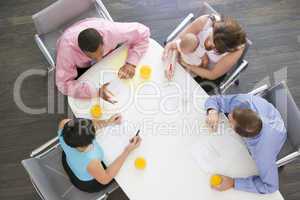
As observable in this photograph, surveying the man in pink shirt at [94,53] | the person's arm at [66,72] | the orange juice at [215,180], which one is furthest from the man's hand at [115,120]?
the orange juice at [215,180]

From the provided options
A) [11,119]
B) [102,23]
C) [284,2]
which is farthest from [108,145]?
Result: [284,2]

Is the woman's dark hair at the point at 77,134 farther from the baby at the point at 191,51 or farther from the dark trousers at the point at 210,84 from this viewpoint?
the dark trousers at the point at 210,84

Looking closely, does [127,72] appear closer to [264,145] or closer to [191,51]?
[191,51]

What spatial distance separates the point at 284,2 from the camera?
11.1ft

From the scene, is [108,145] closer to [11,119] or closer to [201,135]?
[201,135]

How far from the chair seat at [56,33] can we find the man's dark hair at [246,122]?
4.11ft

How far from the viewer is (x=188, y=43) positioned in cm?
233

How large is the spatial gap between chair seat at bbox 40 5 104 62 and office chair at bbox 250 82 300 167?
131cm

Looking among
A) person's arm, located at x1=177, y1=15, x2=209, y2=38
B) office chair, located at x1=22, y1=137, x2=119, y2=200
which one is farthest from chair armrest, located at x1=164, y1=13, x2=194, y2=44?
office chair, located at x1=22, y1=137, x2=119, y2=200

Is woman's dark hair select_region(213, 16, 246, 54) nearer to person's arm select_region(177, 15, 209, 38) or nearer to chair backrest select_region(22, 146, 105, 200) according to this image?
person's arm select_region(177, 15, 209, 38)

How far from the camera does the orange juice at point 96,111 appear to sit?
2.27m

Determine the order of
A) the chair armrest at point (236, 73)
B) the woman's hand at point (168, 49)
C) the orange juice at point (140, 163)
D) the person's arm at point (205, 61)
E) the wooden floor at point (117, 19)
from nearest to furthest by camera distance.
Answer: the orange juice at point (140, 163) < the woman's hand at point (168, 49) < the person's arm at point (205, 61) < the chair armrest at point (236, 73) < the wooden floor at point (117, 19)

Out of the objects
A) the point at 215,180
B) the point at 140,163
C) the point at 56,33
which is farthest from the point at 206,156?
the point at 56,33

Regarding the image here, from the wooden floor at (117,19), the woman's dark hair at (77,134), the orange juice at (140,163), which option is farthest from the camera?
the wooden floor at (117,19)
